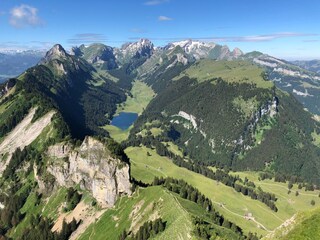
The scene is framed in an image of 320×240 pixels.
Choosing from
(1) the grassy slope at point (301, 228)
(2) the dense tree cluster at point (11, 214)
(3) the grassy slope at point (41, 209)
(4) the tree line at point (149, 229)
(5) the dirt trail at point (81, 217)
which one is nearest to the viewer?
(1) the grassy slope at point (301, 228)

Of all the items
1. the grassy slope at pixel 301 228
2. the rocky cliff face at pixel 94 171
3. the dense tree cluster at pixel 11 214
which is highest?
the grassy slope at pixel 301 228

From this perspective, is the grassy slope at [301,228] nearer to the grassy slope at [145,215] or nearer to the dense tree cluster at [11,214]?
the grassy slope at [145,215]

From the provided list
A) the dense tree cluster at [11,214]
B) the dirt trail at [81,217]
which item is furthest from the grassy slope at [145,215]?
the dense tree cluster at [11,214]

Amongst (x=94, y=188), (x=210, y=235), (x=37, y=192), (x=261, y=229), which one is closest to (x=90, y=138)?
(x=94, y=188)

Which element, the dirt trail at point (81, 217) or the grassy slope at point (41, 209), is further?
the grassy slope at point (41, 209)

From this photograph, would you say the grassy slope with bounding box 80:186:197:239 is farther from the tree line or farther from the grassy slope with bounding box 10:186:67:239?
the grassy slope with bounding box 10:186:67:239

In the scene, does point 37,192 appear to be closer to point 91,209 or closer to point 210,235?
point 91,209

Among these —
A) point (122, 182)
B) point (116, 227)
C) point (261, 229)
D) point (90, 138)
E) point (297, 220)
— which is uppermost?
point (297, 220)

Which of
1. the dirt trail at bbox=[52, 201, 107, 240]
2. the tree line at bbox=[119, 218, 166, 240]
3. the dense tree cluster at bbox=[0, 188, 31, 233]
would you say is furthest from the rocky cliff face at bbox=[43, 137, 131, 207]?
the tree line at bbox=[119, 218, 166, 240]
